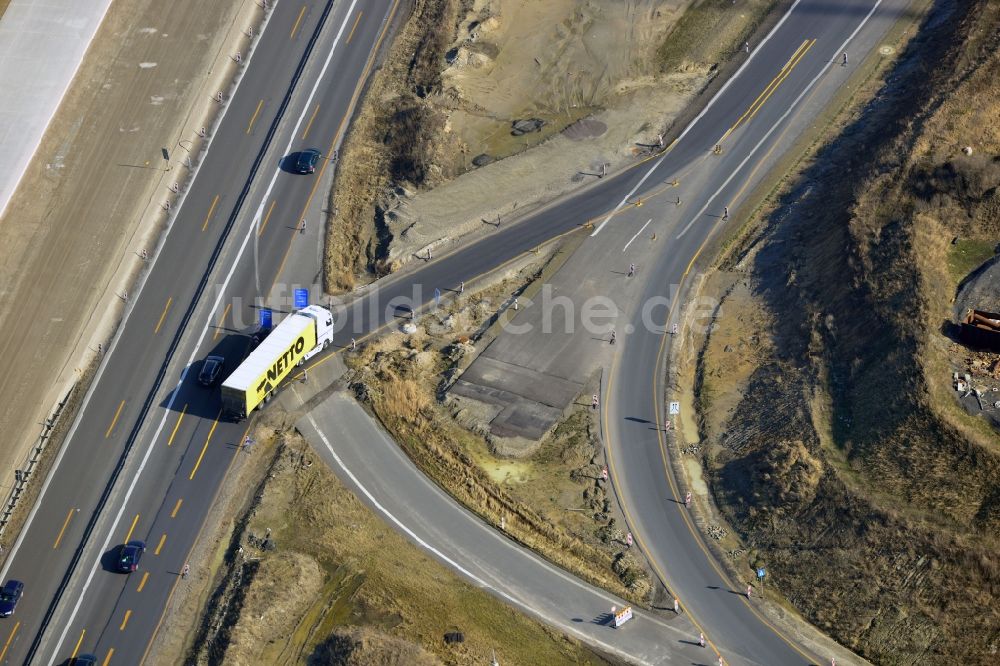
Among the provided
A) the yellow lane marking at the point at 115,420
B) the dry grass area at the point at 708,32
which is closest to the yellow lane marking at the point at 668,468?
the dry grass area at the point at 708,32

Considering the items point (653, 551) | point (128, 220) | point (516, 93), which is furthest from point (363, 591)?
point (516, 93)

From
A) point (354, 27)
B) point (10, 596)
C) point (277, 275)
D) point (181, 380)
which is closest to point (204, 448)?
point (181, 380)

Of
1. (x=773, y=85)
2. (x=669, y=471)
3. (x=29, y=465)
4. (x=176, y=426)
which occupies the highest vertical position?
(x=773, y=85)

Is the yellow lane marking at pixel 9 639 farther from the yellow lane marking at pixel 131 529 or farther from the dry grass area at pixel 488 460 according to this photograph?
the dry grass area at pixel 488 460

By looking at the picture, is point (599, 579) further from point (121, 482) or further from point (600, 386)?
point (121, 482)

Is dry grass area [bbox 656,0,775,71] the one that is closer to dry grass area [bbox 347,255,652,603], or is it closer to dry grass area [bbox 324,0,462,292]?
dry grass area [bbox 324,0,462,292]

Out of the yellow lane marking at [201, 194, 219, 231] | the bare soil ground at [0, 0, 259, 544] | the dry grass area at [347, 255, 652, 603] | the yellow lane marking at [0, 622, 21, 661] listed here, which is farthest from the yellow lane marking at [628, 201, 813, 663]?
the bare soil ground at [0, 0, 259, 544]

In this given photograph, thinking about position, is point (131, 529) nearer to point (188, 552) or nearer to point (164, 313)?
point (188, 552)

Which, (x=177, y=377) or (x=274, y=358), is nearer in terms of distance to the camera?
(x=274, y=358)
